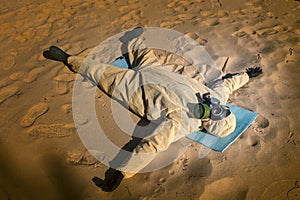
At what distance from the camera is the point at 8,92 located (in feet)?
11.0

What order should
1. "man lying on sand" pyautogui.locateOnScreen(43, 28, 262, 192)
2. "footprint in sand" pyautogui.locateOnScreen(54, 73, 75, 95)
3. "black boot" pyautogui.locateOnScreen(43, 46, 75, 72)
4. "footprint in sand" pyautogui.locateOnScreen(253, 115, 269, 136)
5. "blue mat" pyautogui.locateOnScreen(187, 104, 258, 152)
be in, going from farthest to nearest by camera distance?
"black boot" pyautogui.locateOnScreen(43, 46, 75, 72)
"footprint in sand" pyautogui.locateOnScreen(54, 73, 75, 95)
"footprint in sand" pyautogui.locateOnScreen(253, 115, 269, 136)
"blue mat" pyautogui.locateOnScreen(187, 104, 258, 152)
"man lying on sand" pyautogui.locateOnScreen(43, 28, 262, 192)

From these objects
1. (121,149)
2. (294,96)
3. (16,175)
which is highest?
(16,175)

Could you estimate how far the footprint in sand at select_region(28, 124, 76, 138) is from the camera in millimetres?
2941

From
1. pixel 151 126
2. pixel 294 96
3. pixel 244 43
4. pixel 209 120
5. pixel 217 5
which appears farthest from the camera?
pixel 217 5

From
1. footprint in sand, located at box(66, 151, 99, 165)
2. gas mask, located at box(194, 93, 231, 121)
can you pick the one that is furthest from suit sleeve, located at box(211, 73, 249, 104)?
footprint in sand, located at box(66, 151, 99, 165)

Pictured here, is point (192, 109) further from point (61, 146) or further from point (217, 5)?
point (217, 5)

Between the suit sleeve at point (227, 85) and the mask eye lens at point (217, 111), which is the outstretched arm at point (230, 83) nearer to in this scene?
the suit sleeve at point (227, 85)

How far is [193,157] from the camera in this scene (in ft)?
9.23

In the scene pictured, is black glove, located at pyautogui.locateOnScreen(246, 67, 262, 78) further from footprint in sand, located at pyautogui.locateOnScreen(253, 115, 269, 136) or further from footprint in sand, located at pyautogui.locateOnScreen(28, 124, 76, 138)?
footprint in sand, located at pyautogui.locateOnScreen(28, 124, 76, 138)

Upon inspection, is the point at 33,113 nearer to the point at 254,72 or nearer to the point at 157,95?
the point at 157,95

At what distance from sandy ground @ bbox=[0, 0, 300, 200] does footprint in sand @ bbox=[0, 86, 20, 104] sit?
1cm

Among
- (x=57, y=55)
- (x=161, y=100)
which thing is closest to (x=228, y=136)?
(x=161, y=100)

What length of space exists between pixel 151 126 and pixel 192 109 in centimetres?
53

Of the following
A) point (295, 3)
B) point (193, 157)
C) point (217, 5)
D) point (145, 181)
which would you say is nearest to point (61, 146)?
point (145, 181)
